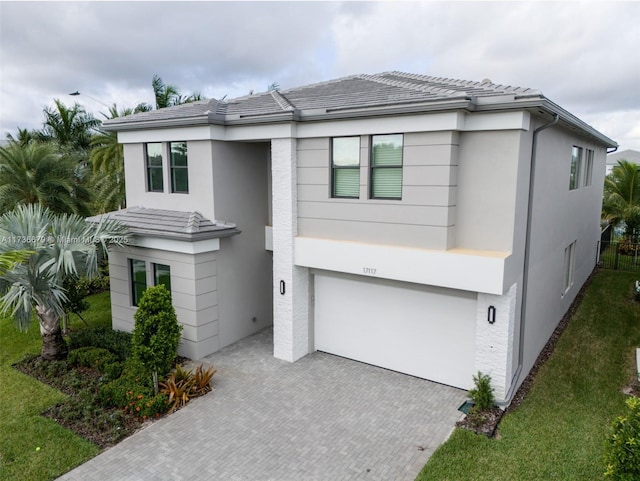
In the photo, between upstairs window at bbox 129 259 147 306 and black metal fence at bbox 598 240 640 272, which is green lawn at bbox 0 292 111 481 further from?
black metal fence at bbox 598 240 640 272

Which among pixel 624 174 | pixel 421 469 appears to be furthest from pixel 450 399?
pixel 624 174

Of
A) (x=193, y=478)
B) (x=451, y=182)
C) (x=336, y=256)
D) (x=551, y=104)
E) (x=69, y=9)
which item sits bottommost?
(x=193, y=478)

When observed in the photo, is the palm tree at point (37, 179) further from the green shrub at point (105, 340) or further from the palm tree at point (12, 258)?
the palm tree at point (12, 258)

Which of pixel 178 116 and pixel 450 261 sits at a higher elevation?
pixel 178 116

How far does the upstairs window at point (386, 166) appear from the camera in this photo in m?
9.45

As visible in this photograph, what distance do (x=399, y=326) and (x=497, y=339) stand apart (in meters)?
2.31

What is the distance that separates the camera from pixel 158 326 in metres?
9.09

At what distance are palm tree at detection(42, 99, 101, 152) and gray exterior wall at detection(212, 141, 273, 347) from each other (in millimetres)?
15231

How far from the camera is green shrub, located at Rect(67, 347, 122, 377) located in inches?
419

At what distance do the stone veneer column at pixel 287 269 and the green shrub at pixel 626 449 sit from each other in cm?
703

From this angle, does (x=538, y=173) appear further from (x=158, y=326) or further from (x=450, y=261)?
(x=158, y=326)

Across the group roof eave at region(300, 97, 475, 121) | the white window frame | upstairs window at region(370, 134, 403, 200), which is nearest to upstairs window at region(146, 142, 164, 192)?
roof eave at region(300, 97, 475, 121)

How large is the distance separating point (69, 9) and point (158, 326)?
9312 mm

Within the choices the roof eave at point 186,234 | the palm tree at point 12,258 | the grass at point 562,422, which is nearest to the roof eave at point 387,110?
the roof eave at point 186,234
